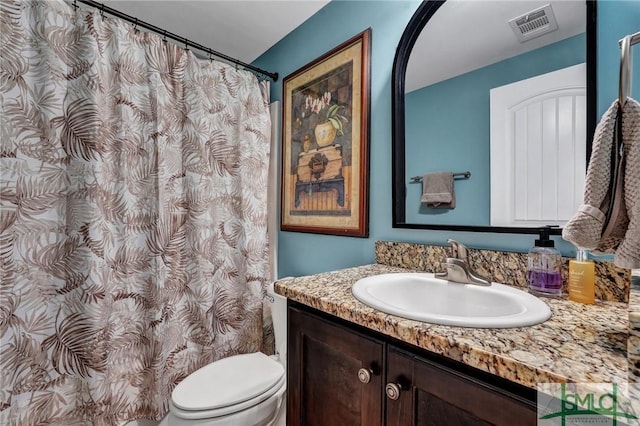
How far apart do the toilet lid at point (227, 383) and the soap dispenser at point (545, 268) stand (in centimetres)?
105

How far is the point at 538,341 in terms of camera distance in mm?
519

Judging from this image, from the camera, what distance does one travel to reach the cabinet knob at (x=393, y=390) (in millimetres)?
613

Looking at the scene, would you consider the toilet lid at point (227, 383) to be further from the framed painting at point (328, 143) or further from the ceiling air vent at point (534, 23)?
the ceiling air vent at point (534, 23)

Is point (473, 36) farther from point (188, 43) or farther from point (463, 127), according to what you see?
point (188, 43)

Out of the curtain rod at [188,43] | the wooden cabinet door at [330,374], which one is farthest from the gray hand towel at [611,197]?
the curtain rod at [188,43]

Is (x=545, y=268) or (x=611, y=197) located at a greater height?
(x=611, y=197)

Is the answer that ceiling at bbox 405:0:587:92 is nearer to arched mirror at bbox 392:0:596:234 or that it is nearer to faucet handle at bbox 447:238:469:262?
arched mirror at bbox 392:0:596:234

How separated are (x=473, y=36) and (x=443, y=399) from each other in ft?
3.88

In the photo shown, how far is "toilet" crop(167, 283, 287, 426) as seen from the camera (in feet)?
3.47

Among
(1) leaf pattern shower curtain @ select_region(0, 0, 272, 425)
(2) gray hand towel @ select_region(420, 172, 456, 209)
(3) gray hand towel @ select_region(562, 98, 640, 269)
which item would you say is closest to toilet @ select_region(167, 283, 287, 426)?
(1) leaf pattern shower curtain @ select_region(0, 0, 272, 425)

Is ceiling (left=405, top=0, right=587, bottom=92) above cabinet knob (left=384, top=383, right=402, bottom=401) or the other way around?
above

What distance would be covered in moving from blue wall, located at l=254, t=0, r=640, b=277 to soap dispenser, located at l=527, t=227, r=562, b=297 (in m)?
0.08

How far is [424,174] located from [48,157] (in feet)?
5.23

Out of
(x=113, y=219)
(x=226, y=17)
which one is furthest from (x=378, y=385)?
(x=226, y=17)
